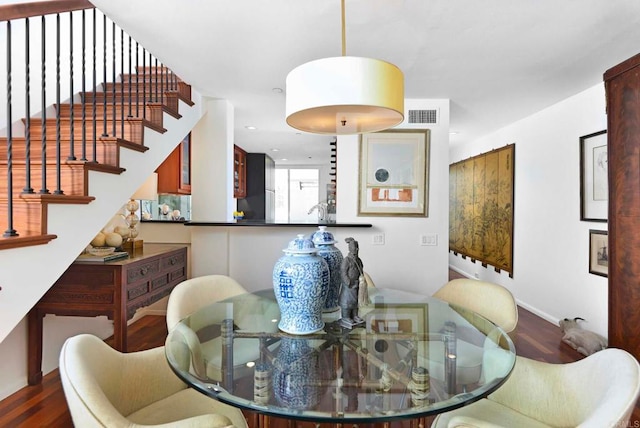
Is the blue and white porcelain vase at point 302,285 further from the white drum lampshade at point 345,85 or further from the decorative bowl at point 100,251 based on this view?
the decorative bowl at point 100,251

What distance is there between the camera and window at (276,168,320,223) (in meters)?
8.71

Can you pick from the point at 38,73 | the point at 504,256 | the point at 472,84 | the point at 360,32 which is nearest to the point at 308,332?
the point at 360,32

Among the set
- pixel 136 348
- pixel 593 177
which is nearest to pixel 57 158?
pixel 136 348

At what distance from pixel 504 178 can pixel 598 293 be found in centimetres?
184

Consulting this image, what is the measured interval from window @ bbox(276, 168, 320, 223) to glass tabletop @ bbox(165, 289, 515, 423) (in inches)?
275

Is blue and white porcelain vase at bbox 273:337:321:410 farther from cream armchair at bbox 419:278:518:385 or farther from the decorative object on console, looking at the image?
the decorative object on console

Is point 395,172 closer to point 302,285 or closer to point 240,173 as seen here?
point 302,285

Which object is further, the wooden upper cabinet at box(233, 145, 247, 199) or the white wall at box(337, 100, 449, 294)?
the wooden upper cabinet at box(233, 145, 247, 199)

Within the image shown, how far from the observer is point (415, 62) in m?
2.48

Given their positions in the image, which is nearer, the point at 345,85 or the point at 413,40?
the point at 345,85

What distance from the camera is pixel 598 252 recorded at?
293cm

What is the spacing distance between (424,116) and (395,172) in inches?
24.2

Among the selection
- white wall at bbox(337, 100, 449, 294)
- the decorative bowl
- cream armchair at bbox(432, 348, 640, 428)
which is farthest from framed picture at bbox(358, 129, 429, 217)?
the decorative bowl

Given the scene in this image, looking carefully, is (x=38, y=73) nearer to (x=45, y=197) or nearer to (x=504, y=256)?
(x=45, y=197)
